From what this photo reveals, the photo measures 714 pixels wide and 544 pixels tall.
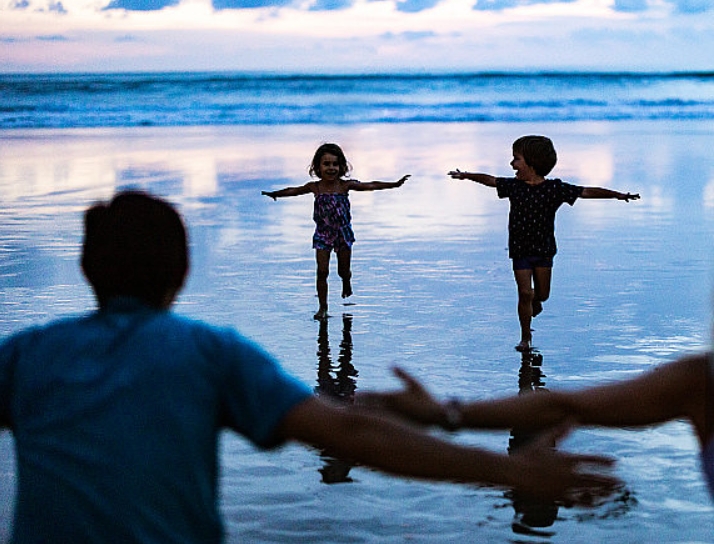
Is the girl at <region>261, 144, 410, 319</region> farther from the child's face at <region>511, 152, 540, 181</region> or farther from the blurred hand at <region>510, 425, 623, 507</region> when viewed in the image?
the blurred hand at <region>510, 425, 623, 507</region>

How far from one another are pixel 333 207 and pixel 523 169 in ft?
7.37

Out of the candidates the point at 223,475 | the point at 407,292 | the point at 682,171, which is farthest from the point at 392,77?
the point at 223,475

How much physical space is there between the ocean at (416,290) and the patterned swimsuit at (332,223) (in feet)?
1.47

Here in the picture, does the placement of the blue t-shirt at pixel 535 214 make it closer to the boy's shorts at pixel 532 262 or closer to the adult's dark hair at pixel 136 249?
the boy's shorts at pixel 532 262

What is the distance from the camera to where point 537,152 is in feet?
31.0

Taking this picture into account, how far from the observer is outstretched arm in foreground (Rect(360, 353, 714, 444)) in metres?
2.33

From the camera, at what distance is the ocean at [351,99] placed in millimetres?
45656

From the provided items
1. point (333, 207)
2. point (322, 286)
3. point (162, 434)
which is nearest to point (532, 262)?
point (322, 286)

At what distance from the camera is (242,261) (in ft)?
40.4

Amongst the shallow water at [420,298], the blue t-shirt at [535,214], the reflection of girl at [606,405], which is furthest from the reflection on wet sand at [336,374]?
the reflection of girl at [606,405]

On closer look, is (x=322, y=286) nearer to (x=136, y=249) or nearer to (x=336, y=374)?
(x=336, y=374)

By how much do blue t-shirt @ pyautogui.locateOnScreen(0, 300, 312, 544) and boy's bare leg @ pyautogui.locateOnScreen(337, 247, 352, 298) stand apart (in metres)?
8.55

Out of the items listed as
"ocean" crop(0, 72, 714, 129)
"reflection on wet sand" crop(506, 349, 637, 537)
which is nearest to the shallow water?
"reflection on wet sand" crop(506, 349, 637, 537)

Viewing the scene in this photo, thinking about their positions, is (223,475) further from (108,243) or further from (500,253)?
(500,253)
